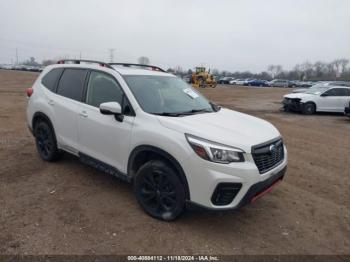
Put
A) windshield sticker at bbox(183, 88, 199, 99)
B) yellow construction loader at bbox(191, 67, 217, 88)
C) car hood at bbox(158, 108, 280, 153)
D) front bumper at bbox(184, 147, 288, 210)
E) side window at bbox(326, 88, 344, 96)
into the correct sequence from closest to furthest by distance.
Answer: front bumper at bbox(184, 147, 288, 210)
car hood at bbox(158, 108, 280, 153)
windshield sticker at bbox(183, 88, 199, 99)
side window at bbox(326, 88, 344, 96)
yellow construction loader at bbox(191, 67, 217, 88)

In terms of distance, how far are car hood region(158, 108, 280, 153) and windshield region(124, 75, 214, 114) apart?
0.96 feet

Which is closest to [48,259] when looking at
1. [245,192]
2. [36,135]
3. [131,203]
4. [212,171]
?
[131,203]

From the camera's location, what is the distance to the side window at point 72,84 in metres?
4.92

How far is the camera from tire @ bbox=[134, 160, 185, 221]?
12.0 ft

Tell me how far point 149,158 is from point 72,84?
2.00 m

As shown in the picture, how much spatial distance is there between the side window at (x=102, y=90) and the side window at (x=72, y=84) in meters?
0.21

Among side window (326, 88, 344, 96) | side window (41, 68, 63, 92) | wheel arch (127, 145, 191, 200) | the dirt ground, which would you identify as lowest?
the dirt ground

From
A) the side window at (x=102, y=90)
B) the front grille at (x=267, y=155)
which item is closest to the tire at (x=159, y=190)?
the front grille at (x=267, y=155)

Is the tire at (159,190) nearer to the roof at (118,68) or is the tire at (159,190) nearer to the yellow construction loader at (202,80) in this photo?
the roof at (118,68)

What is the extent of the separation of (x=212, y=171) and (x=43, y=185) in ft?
9.24

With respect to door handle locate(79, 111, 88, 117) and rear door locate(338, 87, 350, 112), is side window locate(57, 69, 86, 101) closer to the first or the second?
door handle locate(79, 111, 88, 117)

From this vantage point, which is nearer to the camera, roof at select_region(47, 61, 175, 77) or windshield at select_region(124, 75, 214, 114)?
windshield at select_region(124, 75, 214, 114)

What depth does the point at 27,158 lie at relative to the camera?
6027mm

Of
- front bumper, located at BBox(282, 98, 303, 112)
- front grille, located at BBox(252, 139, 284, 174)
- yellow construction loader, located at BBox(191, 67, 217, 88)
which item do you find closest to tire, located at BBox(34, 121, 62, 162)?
front grille, located at BBox(252, 139, 284, 174)
